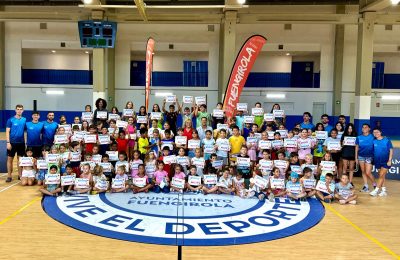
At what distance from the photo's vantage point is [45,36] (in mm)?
20438

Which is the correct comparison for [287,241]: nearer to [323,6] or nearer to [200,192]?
[200,192]

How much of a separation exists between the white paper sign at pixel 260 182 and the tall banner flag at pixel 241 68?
3.75 meters

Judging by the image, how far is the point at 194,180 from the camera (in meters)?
8.30

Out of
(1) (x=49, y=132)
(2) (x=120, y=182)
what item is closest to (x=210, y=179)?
(2) (x=120, y=182)

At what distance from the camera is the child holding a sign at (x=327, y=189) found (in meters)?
7.95

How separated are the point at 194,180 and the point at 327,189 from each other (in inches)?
116

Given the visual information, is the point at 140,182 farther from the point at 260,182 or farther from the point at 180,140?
the point at 260,182

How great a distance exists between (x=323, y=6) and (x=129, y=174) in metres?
15.6

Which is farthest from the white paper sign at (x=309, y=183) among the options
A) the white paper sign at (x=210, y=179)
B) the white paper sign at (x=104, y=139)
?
the white paper sign at (x=104, y=139)

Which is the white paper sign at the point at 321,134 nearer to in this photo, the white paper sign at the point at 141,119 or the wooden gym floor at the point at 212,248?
the wooden gym floor at the point at 212,248

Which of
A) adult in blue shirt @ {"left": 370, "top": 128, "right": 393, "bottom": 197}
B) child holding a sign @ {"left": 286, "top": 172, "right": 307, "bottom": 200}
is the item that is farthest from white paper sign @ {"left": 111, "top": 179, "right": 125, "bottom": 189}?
adult in blue shirt @ {"left": 370, "top": 128, "right": 393, "bottom": 197}

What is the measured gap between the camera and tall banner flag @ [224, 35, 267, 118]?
37.5ft

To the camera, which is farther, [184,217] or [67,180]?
[67,180]

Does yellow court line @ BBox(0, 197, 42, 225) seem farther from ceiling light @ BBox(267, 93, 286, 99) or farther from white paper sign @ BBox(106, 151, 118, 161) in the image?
ceiling light @ BBox(267, 93, 286, 99)
